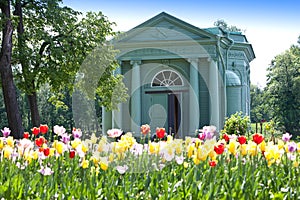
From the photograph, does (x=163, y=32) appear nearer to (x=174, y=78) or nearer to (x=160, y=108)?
(x=174, y=78)

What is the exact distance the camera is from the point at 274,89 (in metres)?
31.1

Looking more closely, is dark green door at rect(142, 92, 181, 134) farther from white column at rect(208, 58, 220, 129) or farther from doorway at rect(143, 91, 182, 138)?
white column at rect(208, 58, 220, 129)

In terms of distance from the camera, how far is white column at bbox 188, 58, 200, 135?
20781 mm

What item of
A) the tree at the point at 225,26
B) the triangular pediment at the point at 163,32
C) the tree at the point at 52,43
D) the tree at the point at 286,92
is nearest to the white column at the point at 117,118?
the triangular pediment at the point at 163,32

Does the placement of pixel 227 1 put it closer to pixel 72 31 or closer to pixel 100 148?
pixel 100 148

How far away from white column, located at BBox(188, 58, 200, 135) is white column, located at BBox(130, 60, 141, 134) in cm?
239

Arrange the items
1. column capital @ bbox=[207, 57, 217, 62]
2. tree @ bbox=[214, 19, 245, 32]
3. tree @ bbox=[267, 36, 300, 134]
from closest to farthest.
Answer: column capital @ bbox=[207, 57, 217, 62] → tree @ bbox=[267, 36, 300, 134] → tree @ bbox=[214, 19, 245, 32]

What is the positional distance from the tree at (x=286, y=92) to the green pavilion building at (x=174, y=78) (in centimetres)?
928

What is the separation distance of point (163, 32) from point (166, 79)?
2.27 meters

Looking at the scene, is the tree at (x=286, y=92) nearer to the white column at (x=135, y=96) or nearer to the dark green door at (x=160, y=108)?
the dark green door at (x=160, y=108)

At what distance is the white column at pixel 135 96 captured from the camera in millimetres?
21141

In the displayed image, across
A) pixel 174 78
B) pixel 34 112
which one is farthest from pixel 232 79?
pixel 34 112

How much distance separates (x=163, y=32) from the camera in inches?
826

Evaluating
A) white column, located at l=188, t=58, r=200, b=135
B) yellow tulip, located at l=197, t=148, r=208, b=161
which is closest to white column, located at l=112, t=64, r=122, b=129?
white column, located at l=188, t=58, r=200, b=135
